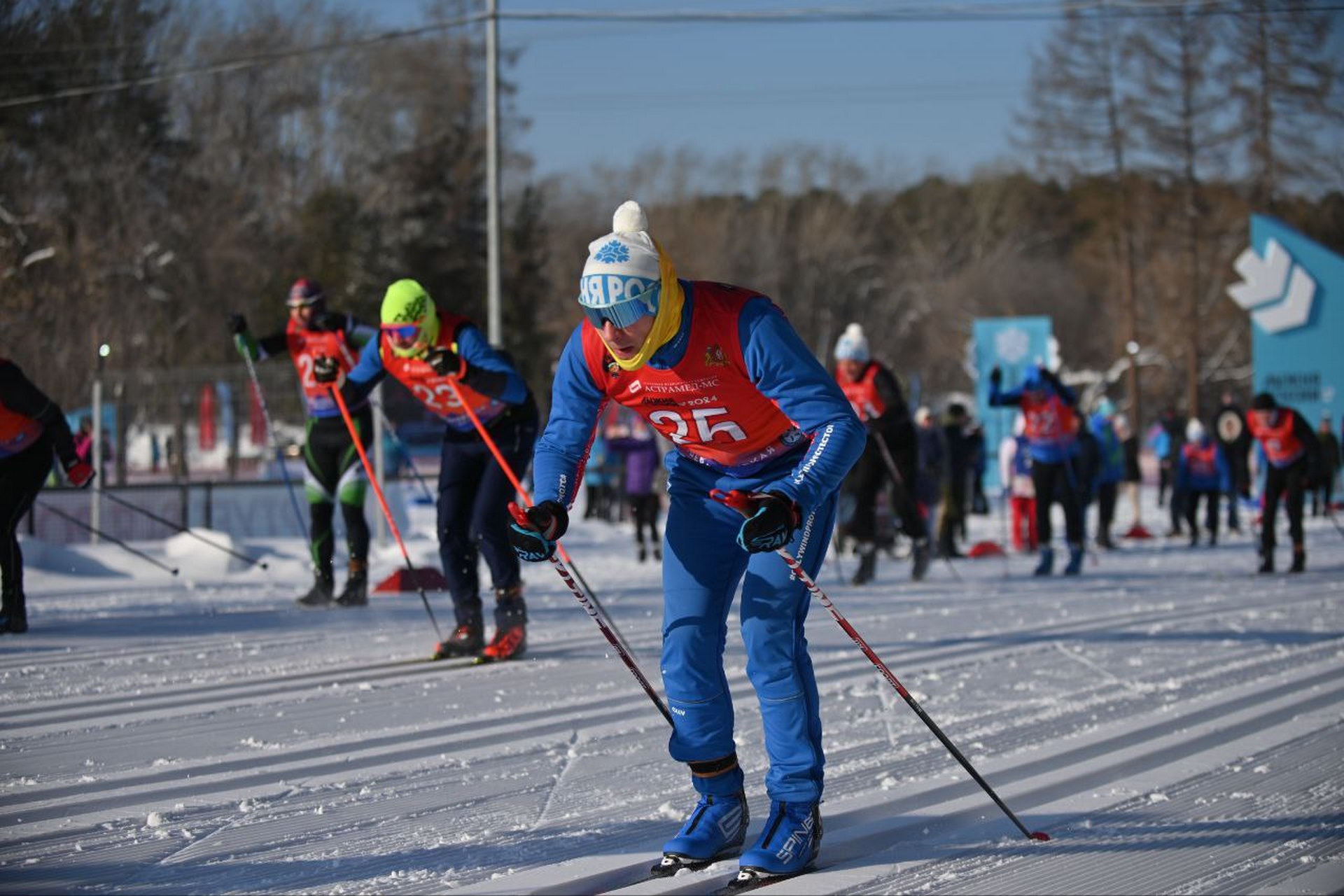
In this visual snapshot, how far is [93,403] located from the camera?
1403 cm

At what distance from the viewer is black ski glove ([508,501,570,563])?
12.5ft

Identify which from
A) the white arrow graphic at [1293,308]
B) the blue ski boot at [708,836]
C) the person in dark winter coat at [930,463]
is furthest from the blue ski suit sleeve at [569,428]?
the white arrow graphic at [1293,308]

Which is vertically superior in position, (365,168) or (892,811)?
(365,168)

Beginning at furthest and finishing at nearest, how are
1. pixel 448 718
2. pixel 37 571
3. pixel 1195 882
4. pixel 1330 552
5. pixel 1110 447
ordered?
1. pixel 1110 447
2. pixel 1330 552
3. pixel 37 571
4. pixel 448 718
5. pixel 1195 882

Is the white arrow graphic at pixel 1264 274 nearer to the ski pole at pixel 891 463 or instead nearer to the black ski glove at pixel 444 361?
the ski pole at pixel 891 463

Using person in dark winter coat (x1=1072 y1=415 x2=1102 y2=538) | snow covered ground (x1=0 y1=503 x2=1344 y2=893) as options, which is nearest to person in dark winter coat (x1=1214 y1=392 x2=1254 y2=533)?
person in dark winter coat (x1=1072 y1=415 x2=1102 y2=538)

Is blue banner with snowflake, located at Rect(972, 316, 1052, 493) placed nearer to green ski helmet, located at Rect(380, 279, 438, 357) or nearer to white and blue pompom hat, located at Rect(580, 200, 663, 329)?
green ski helmet, located at Rect(380, 279, 438, 357)

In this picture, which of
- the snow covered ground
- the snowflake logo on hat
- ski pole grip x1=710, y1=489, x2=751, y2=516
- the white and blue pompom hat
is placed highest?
the snowflake logo on hat

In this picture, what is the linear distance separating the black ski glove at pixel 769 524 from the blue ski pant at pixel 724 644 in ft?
0.98

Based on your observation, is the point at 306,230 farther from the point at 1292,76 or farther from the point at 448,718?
the point at 448,718

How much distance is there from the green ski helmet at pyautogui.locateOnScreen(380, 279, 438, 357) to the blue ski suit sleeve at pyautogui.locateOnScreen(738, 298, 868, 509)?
383 centimetres

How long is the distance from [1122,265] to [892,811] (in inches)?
1666

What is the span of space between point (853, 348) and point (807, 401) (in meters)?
8.64

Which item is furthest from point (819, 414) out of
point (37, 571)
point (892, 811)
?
point (37, 571)
